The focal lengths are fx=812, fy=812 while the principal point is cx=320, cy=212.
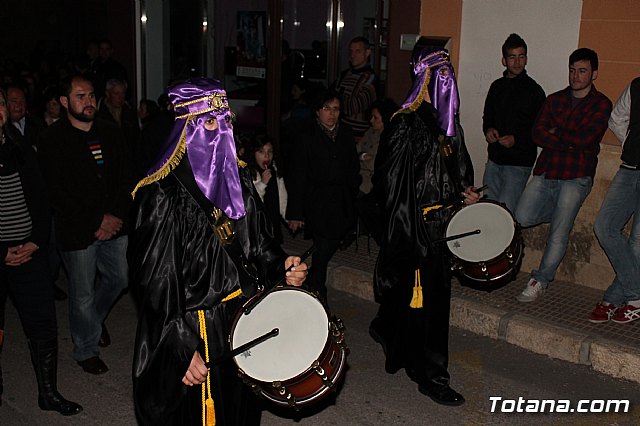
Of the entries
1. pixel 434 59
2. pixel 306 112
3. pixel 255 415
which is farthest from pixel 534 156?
pixel 255 415

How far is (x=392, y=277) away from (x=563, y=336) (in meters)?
1.67

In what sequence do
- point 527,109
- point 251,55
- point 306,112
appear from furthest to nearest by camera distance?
1. point 251,55
2. point 306,112
3. point 527,109

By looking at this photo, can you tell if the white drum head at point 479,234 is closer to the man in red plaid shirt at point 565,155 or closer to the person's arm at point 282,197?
the man in red plaid shirt at point 565,155

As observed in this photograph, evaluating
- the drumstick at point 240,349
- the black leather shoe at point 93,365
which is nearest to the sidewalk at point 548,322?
the black leather shoe at point 93,365

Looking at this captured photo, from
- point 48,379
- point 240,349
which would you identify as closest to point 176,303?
point 240,349

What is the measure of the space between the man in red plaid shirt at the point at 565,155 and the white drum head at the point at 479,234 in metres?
1.90

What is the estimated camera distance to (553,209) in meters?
7.38

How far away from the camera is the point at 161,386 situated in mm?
3830

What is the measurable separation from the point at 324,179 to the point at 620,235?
2528 mm

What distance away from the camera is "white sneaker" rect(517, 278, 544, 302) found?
7211 millimetres

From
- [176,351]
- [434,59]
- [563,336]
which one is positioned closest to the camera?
[176,351]

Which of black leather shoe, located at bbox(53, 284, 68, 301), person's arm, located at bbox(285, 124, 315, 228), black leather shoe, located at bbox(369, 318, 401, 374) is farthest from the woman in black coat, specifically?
black leather shoe, located at bbox(53, 284, 68, 301)

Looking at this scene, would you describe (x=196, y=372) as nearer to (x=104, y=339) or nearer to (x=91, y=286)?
(x=91, y=286)

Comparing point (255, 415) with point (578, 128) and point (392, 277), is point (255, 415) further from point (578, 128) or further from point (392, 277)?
point (578, 128)
